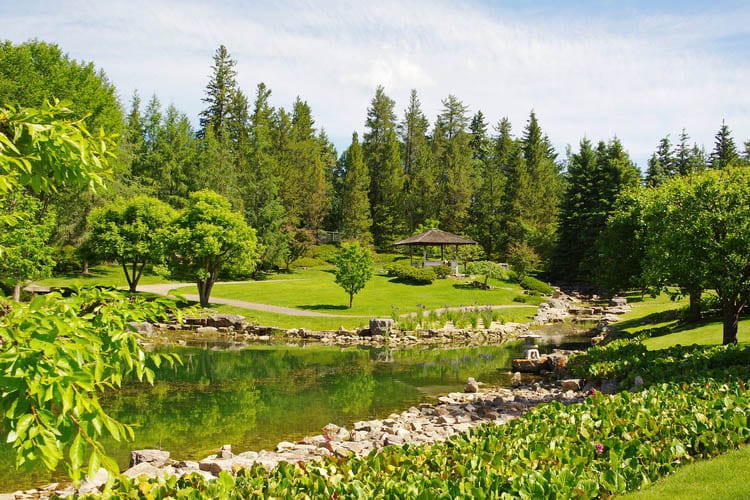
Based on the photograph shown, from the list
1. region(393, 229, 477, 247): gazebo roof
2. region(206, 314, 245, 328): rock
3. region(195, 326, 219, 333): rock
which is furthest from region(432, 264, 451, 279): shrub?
region(195, 326, 219, 333): rock

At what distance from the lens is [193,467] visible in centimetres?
829

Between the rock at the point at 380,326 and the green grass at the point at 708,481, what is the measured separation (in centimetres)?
1999

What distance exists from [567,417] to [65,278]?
3857cm

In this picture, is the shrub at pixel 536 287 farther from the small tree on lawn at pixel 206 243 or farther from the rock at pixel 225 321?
the rock at pixel 225 321

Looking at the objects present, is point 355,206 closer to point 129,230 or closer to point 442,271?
point 442,271

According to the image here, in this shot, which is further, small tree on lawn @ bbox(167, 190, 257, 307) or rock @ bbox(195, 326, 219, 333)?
small tree on lawn @ bbox(167, 190, 257, 307)

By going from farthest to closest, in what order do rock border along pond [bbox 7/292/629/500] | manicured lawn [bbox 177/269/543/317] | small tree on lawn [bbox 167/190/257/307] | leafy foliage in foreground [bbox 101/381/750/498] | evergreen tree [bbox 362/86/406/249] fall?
evergreen tree [bbox 362/86/406/249] < manicured lawn [bbox 177/269/543/317] < small tree on lawn [bbox 167/190/257/307] < rock border along pond [bbox 7/292/629/500] < leafy foliage in foreground [bbox 101/381/750/498]

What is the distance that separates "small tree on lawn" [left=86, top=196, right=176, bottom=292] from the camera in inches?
1259

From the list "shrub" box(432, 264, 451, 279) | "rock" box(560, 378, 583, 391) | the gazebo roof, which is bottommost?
"rock" box(560, 378, 583, 391)

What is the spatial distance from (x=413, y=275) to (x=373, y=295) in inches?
238

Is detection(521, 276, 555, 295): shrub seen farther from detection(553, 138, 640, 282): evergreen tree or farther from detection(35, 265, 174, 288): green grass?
detection(35, 265, 174, 288): green grass

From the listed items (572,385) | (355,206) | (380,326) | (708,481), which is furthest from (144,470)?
(355,206)

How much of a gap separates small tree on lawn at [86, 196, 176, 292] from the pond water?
11.9 m

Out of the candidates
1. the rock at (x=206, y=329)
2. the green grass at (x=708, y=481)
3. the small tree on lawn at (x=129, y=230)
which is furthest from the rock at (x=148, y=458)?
the small tree on lawn at (x=129, y=230)
